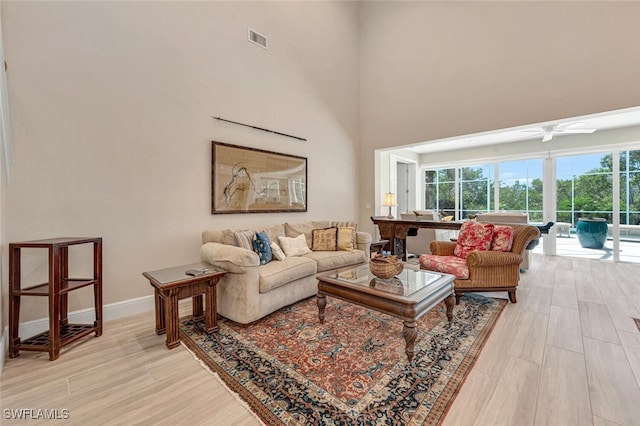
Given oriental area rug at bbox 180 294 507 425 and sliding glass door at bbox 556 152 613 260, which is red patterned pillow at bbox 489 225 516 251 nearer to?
oriental area rug at bbox 180 294 507 425

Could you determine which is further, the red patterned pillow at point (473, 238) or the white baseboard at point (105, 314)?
the red patterned pillow at point (473, 238)

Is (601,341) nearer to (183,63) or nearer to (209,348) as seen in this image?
(209,348)

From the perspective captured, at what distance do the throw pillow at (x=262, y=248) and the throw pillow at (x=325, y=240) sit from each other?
0.91m

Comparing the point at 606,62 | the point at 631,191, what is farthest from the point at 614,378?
the point at 631,191

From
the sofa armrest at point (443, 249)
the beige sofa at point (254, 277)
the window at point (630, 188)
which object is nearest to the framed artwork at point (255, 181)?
the beige sofa at point (254, 277)

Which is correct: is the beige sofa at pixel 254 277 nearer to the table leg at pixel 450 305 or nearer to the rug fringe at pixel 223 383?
the rug fringe at pixel 223 383

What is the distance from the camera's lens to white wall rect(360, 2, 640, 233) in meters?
3.44

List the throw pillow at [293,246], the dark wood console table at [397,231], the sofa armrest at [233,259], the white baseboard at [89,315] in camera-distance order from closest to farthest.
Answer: the white baseboard at [89,315] → the sofa armrest at [233,259] → the throw pillow at [293,246] → the dark wood console table at [397,231]

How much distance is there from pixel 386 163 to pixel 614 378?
5.10 metres

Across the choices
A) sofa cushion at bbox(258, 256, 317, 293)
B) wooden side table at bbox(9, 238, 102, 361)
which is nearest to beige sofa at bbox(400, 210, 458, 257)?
sofa cushion at bbox(258, 256, 317, 293)

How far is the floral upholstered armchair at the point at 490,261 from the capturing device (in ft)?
9.70

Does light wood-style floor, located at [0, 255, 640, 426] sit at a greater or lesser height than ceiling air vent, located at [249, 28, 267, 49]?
lesser

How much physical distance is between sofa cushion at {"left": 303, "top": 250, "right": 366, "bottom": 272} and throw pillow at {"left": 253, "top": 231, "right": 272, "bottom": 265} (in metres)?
0.53

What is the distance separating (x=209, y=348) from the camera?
2162mm
